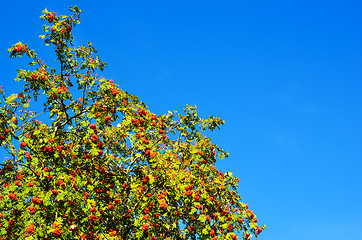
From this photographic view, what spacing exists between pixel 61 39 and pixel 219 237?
32.4ft

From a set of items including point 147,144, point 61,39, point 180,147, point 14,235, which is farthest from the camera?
point 180,147

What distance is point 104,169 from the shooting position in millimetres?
12477

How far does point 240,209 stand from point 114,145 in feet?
19.0

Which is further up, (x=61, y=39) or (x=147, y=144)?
(x=61, y=39)

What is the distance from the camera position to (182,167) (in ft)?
44.5

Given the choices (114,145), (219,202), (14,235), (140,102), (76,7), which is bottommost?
(14,235)

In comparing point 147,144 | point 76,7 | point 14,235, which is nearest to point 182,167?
point 147,144

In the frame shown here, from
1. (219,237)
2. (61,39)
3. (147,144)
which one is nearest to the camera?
(219,237)

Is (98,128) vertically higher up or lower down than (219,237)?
higher up

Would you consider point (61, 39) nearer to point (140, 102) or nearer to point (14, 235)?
point (140, 102)

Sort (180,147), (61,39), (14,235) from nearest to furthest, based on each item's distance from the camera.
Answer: (14,235) → (61,39) → (180,147)

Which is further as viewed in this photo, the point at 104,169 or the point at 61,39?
the point at 61,39

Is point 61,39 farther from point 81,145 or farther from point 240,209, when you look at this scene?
point 240,209

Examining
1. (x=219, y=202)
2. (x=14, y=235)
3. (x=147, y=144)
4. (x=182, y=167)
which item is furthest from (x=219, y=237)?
(x=14, y=235)
